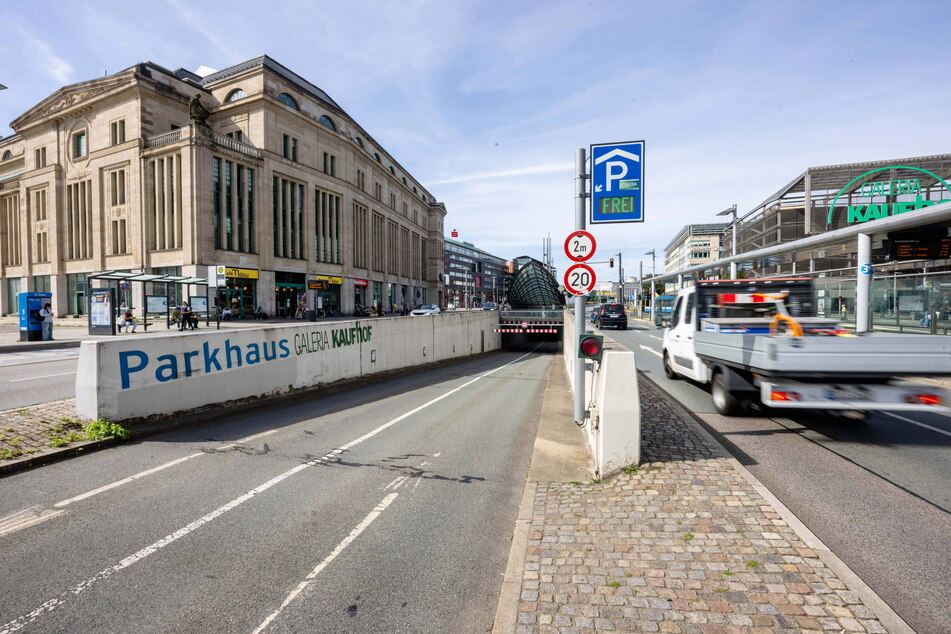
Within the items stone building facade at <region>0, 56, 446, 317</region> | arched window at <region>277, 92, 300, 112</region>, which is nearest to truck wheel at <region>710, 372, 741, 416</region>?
stone building facade at <region>0, 56, 446, 317</region>

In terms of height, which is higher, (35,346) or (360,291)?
(360,291)

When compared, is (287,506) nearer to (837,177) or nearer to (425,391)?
(425,391)

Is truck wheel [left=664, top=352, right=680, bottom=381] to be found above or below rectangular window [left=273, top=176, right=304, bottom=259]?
below

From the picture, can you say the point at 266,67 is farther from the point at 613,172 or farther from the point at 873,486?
the point at 873,486

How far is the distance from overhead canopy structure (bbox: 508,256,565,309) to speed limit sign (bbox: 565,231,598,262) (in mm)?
33710

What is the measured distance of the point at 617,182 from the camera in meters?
6.92

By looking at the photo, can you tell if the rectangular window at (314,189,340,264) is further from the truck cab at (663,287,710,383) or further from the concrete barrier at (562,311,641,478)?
the concrete barrier at (562,311,641,478)

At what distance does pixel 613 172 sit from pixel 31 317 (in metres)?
24.2

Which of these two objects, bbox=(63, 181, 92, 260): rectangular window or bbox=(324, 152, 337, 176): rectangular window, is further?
bbox=(324, 152, 337, 176): rectangular window

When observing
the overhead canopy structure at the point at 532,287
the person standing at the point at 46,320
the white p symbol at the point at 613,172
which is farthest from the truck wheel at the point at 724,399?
the overhead canopy structure at the point at 532,287

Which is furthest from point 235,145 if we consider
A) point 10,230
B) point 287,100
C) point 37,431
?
point 37,431

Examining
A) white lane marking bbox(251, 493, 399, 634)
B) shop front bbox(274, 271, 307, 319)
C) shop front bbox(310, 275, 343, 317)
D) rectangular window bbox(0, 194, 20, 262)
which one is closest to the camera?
white lane marking bbox(251, 493, 399, 634)

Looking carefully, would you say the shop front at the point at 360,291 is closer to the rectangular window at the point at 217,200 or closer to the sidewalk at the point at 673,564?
the rectangular window at the point at 217,200

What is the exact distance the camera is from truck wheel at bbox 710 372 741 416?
23.8ft
